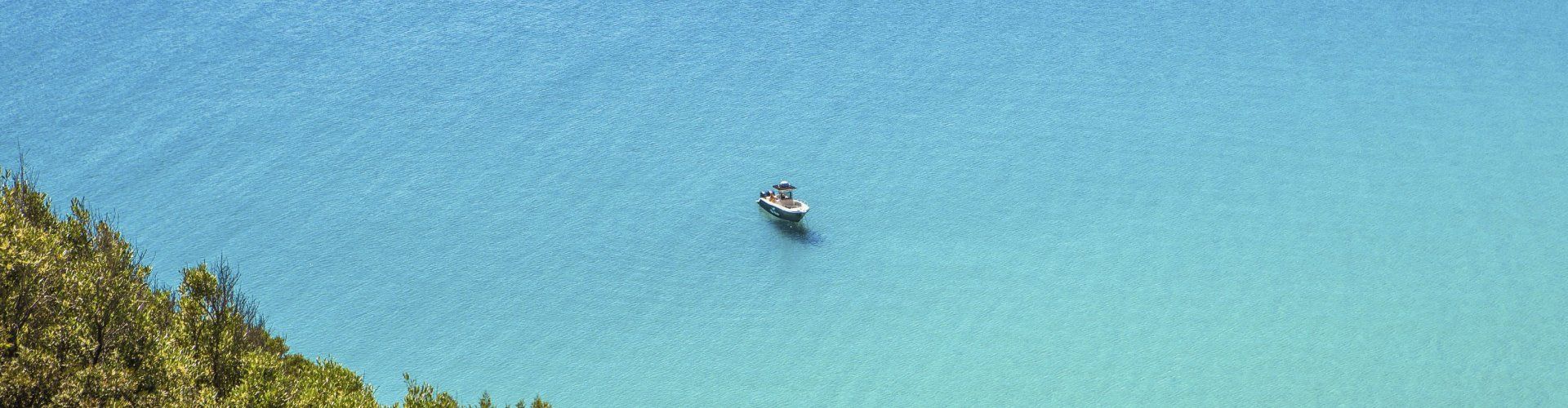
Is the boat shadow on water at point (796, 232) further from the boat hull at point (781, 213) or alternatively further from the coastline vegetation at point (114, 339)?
the coastline vegetation at point (114, 339)

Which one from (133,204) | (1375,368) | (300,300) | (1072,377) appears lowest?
(1375,368)

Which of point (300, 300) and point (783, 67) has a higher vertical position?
point (783, 67)

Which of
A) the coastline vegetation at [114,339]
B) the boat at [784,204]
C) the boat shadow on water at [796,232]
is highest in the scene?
the boat at [784,204]

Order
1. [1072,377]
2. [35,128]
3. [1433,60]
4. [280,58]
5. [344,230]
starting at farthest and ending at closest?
[1433,60]
[280,58]
[35,128]
[344,230]
[1072,377]

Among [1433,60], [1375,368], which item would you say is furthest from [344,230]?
[1433,60]

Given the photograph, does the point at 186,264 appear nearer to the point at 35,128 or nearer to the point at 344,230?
the point at 344,230

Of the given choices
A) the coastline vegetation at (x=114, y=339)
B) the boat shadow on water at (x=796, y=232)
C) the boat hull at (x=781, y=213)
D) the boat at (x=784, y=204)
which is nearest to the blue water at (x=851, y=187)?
the boat shadow on water at (x=796, y=232)
